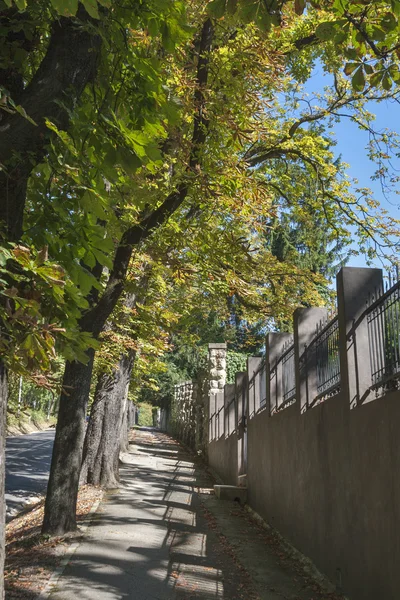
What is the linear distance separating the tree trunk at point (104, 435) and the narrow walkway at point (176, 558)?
29.6 inches

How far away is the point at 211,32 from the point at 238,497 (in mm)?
10152

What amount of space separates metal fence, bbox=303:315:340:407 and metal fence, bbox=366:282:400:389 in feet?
3.51

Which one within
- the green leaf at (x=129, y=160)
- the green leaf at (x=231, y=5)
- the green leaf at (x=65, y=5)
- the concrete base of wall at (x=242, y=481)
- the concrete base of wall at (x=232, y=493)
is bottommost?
the concrete base of wall at (x=232, y=493)

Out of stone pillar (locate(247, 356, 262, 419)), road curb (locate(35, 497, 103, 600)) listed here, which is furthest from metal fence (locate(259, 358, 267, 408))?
road curb (locate(35, 497, 103, 600))

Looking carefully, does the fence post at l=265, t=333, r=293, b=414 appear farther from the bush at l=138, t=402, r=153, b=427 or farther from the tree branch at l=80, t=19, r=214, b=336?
the bush at l=138, t=402, r=153, b=427

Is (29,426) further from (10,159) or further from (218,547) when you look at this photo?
(10,159)

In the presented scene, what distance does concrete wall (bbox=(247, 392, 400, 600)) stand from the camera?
19.1 ft

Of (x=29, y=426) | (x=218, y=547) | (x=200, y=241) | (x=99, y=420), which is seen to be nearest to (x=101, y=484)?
(x=99, y=420)

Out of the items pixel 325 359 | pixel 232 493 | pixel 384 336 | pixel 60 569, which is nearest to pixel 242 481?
pixel 232 493

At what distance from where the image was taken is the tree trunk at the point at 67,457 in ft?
31.6

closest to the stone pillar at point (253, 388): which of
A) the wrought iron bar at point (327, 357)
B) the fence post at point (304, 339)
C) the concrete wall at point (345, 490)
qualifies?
the concrete wall at point (345, 490)

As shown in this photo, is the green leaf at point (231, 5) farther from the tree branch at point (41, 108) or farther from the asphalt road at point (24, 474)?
the asphalt road at point (24, 474)

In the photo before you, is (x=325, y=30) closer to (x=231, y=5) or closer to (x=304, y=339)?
(x=231, y=5)

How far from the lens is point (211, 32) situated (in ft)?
33.2
